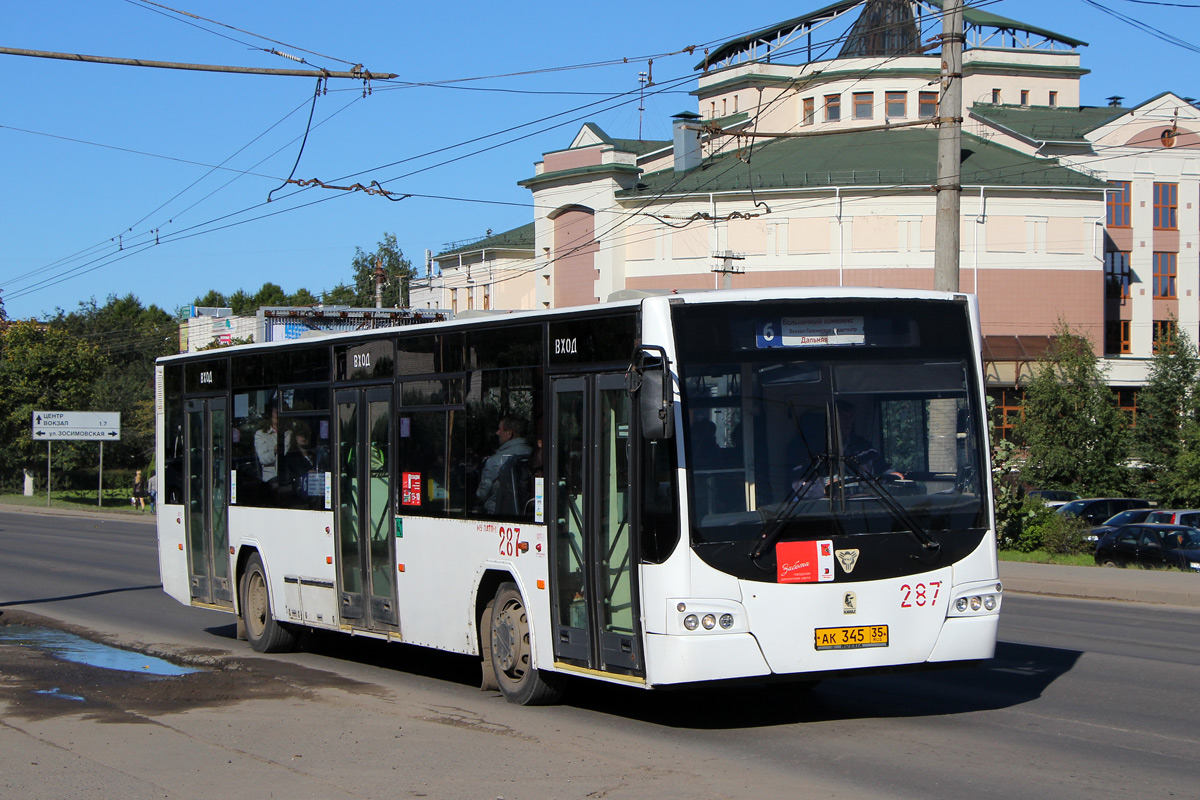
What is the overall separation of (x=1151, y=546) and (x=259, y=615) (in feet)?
69.7

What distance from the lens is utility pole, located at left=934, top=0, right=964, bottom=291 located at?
744 inches

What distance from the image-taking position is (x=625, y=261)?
6962cm

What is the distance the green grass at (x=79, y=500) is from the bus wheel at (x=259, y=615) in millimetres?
41410

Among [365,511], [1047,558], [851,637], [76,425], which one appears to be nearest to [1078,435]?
[1047,558]

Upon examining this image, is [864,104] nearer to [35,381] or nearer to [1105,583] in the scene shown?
[35,381]

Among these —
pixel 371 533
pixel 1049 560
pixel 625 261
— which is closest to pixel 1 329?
pixel 625 261

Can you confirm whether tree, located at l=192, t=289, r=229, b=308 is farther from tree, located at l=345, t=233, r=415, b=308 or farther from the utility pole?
the utility pole

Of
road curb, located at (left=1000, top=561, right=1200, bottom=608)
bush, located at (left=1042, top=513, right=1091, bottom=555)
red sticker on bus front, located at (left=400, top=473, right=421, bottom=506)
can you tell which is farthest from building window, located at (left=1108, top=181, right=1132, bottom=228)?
red sticker on bus front, located at (left=400, top=473, right=421, bottom=506)

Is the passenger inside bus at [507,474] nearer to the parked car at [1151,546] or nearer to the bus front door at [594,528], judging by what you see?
the bus front door at [594,528]

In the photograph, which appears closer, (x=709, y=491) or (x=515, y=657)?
(x=709, y=491)

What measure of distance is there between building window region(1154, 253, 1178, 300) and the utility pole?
189ft

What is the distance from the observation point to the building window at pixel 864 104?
70938mm

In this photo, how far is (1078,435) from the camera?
4916 centimetres

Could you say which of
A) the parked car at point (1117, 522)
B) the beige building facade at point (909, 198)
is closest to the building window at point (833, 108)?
the beige building facade at point (909, 198)
